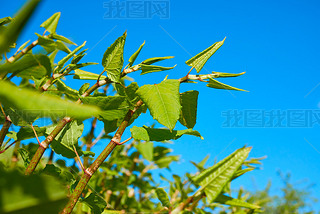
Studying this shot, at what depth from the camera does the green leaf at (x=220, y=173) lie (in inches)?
22.4

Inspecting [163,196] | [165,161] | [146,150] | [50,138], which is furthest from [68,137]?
[165,161]

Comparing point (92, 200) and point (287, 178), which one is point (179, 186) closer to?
point (92, 200)

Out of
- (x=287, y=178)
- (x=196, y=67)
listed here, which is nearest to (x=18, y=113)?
(x=196, y=67)

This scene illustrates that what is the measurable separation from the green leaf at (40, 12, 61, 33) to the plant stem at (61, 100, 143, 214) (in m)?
0.44

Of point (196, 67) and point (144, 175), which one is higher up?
point (196, 67)

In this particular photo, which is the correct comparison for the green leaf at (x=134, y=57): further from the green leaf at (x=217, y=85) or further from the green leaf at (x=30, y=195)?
the green leaf at (x=30, y=195)

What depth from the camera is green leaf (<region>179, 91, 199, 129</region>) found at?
54 centimetres

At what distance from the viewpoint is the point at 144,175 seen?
4.43 ft

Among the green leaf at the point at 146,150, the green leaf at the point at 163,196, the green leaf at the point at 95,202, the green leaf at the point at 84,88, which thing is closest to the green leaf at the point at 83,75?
the green leaf at the point at 84,88

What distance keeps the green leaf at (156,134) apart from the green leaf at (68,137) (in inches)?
5.2

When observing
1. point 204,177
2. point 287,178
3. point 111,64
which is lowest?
point 204,177

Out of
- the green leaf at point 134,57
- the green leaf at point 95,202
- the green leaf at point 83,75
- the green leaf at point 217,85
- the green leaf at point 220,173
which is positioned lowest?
the green leaf at point 95,202

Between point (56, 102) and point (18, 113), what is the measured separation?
388 millimetres

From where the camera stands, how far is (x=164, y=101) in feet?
1.53
